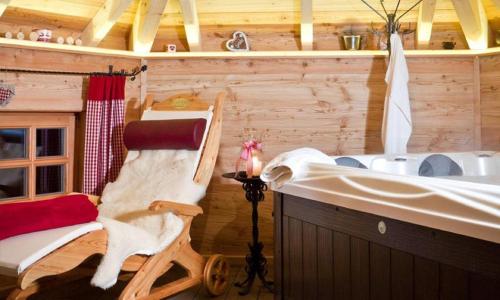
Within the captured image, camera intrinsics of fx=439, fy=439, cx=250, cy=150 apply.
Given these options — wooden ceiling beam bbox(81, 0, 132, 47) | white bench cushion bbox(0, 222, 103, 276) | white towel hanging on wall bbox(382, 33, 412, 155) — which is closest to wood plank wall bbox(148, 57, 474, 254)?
white towel hanging on wall bbox(382, 33, 412, 155)

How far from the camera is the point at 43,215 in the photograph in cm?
192

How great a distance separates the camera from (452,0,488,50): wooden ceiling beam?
10.4 feet

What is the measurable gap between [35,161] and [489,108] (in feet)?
11.1

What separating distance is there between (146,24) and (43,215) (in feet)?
6.05

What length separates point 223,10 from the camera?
3488mm

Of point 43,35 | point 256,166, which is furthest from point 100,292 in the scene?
point 43,35

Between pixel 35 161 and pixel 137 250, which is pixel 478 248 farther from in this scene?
pixel 35 161

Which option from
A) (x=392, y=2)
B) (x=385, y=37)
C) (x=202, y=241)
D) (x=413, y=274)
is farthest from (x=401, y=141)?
(x=413, y=274)

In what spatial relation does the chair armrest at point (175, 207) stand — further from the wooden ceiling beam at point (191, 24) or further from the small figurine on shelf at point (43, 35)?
the small figurine on shelf at point (43, 35)

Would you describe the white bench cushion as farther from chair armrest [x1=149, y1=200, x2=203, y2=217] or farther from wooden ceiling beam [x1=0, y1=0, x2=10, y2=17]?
wooden ceiling beam [x1=0, y1=0, x2=10, y2=17]

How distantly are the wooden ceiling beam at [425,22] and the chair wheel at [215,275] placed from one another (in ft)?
7.49

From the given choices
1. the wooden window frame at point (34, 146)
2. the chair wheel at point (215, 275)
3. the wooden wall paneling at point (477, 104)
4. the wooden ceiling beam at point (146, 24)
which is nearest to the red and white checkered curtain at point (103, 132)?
the wooden window frame at point (34, 146)

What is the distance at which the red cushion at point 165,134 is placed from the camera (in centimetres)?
266

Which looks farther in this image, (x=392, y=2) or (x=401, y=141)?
(x=392, y=2)
